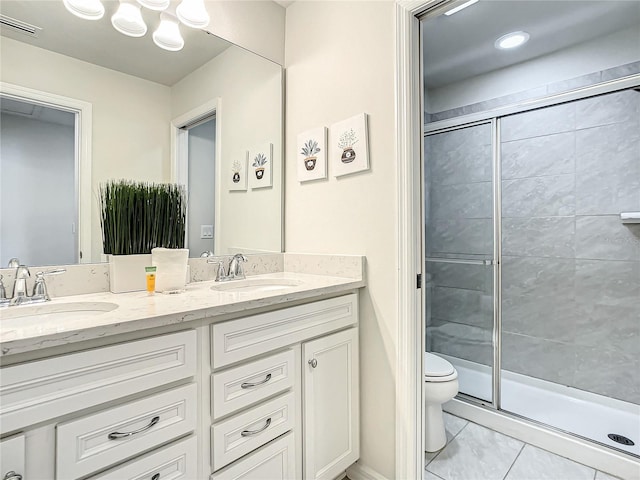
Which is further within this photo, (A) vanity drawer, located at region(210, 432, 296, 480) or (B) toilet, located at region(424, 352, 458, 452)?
(B) toilet, located at region(424, 352, 458, 452)

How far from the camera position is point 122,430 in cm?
82

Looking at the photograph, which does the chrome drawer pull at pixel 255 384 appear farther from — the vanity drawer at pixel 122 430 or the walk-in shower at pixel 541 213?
the walk-in shower at pixel 541 213

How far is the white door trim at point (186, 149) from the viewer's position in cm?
153

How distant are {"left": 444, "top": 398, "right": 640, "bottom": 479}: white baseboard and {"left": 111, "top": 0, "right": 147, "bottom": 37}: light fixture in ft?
8.46

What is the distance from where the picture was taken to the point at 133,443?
837 mm

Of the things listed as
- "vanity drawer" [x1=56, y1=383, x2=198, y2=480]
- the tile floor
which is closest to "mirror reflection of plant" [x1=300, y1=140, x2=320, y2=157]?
"vanity drawer" [x1=56, y1=383, x2=198, y2=480]

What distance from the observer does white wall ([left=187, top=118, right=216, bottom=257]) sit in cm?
159

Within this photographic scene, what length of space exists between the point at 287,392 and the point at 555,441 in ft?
4.88

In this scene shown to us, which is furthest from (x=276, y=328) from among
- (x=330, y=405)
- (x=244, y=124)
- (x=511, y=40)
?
(x=511, y=40)

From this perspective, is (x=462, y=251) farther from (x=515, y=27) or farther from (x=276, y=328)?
(x=276, y=328)

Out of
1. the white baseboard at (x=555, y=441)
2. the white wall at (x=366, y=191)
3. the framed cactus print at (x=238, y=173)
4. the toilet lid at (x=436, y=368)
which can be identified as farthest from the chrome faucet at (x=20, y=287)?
the white baseboard at (x=555, y=441)

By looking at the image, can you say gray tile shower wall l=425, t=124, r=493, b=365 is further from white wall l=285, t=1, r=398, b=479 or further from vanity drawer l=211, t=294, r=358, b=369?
vanity drawer l=211, t=294, r=358, b=369

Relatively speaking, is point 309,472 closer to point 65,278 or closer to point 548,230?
point 65,278

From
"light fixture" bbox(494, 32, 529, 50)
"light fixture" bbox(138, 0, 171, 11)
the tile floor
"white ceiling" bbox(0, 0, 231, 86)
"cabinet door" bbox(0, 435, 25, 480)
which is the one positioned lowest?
the tile floor
